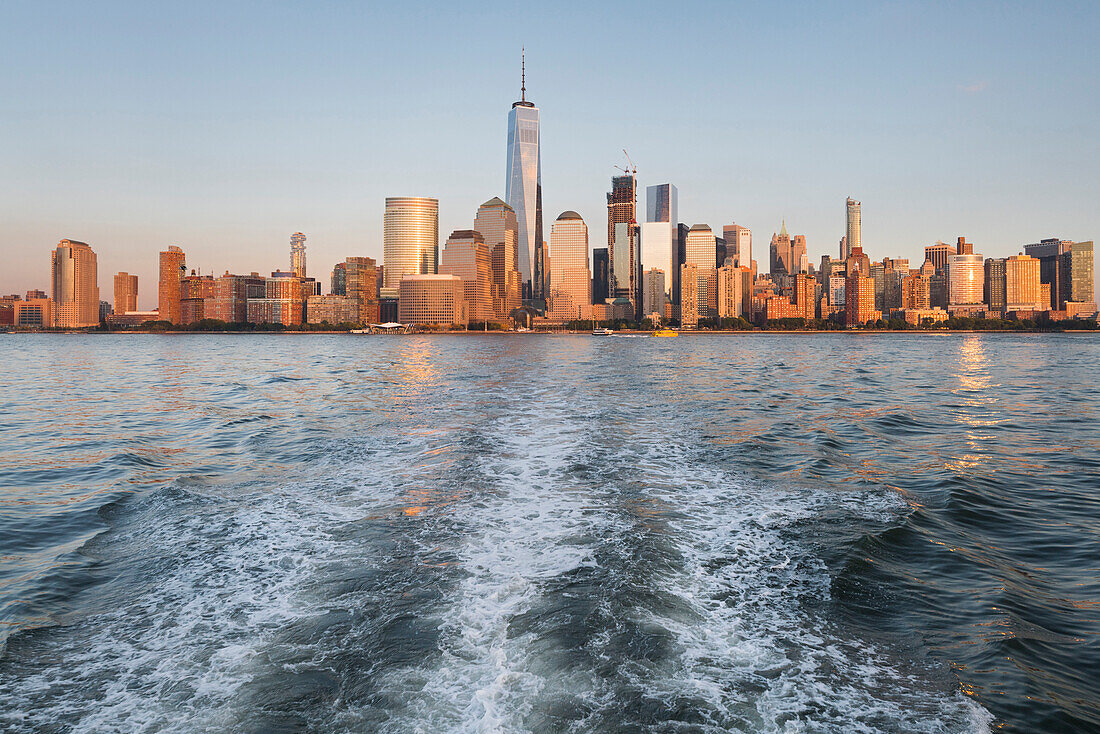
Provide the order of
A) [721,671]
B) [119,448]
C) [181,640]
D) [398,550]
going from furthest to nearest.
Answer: [119,448] < [398,550] < [181,640] < [721,671]

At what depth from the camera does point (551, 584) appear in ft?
30.6

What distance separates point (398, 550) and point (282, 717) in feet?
15.8

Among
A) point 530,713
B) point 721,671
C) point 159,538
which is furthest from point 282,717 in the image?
point 159,538

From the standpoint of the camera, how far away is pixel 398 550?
10.9 m

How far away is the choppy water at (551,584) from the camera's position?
6410 millimetres

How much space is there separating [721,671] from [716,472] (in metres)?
10.7

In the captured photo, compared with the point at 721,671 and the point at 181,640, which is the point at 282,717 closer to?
the point at 181,640

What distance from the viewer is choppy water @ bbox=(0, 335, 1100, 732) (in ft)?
21.0

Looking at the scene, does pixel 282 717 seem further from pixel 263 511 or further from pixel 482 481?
pixel 482 481

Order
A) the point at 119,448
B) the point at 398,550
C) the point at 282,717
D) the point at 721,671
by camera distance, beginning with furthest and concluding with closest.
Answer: the point at 119,448
the point at 398,550
the point at 721,671
the point at 282,717

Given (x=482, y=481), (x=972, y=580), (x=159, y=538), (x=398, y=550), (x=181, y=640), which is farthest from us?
(x=482, y=481)

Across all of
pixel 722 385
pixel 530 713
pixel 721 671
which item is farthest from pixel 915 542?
pixel 722 385

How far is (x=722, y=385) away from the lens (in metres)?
46.5

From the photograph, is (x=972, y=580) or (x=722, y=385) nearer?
(x=972, y=580)
